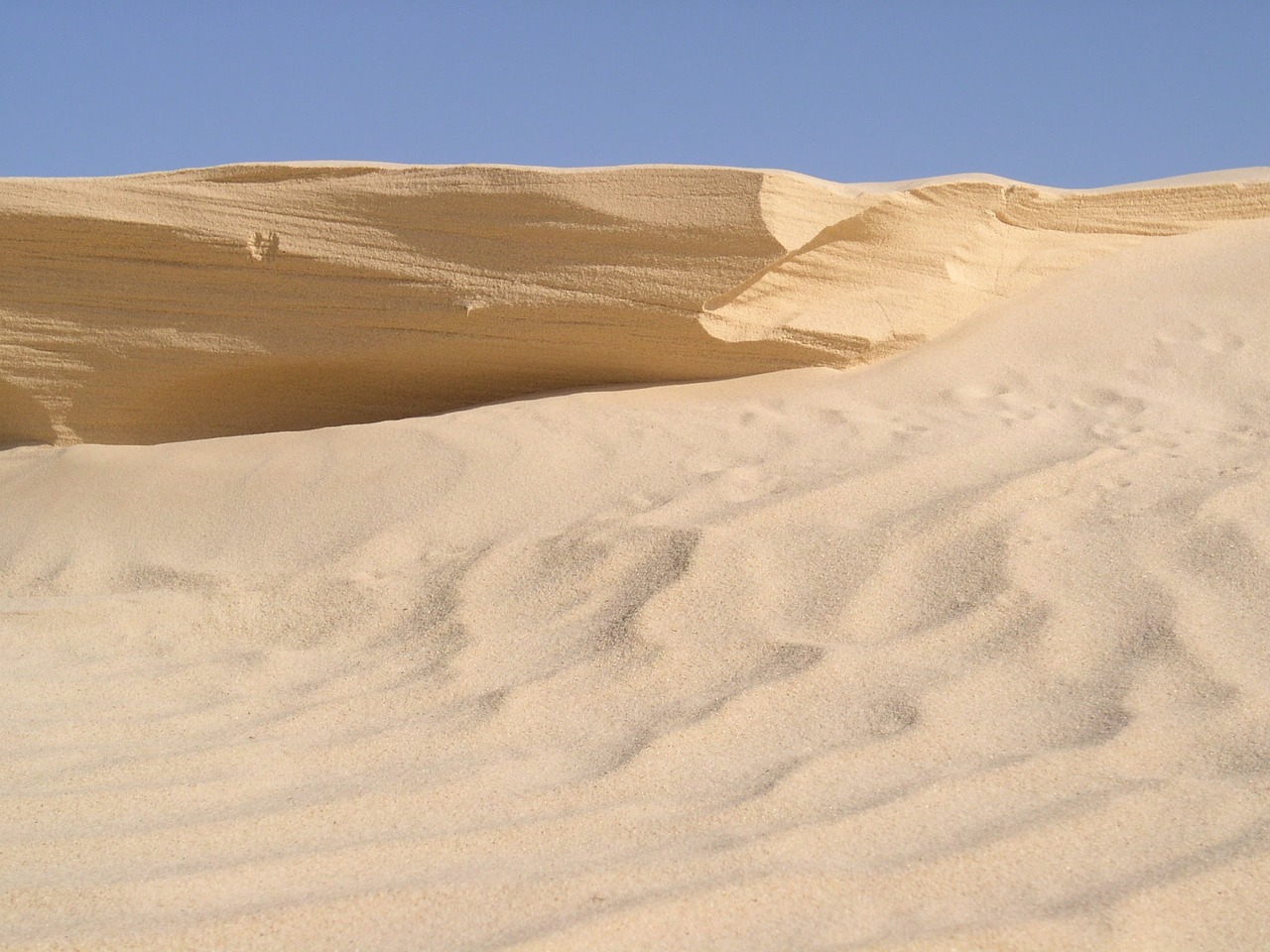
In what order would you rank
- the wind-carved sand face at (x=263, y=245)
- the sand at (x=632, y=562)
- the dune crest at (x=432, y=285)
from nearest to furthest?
the sand at (x=632, y=562) < the dune crest at (x=432, y=285) < the wind-carved sand face at (x=263, y=245)

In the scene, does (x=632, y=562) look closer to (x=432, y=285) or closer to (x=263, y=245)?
(x=432, y=285)

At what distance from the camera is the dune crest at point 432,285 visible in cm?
381

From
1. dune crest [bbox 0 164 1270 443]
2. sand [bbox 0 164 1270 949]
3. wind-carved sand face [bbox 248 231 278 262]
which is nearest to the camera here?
sand [bbox 0 164 1270 949]

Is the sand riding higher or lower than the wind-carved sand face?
lower

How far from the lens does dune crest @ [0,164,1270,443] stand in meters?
3.81

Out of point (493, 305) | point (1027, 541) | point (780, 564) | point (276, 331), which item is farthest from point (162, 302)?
point (1027, 541)

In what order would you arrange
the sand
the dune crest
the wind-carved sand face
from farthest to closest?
the wind-carved sand face < the dune crest < the sand

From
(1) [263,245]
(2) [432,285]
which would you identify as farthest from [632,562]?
(1) [263,245]

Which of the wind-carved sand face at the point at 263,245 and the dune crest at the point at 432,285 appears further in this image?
the wind-carved sand face at the point at 263,245

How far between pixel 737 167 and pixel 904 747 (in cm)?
241

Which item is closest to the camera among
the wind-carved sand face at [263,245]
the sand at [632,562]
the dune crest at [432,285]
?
the sand at [632,562]

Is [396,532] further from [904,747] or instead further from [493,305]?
[904,747]

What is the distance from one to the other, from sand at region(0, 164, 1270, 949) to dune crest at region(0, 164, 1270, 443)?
0.05 ft

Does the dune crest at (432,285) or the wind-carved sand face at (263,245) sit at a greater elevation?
the wind-carved sand face at (263,245)
